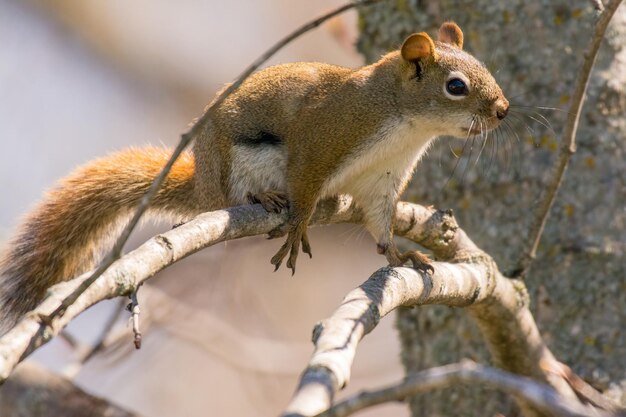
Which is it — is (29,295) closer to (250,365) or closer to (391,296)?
(391,296)

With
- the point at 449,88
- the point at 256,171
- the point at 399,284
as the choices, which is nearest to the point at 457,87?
the point at 449,88

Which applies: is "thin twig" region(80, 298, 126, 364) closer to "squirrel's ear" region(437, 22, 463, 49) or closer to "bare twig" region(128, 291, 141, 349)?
"squirrel's ear" region(437, 22, 463, 49)

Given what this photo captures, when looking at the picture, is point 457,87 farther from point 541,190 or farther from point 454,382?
point 454,382

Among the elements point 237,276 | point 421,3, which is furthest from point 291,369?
point 421,3

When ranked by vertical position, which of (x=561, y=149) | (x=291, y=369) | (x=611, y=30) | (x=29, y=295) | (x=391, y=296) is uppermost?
(x=611, y=30)

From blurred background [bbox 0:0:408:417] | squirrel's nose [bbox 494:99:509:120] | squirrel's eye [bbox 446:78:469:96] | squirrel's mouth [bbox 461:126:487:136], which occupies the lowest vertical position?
blurred background [bbox 0:0:408:417]

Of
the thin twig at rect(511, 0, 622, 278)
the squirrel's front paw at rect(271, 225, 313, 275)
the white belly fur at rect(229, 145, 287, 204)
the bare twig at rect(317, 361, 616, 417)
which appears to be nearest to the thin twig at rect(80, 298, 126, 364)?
the white belly fur at rect(229, 145, 287, 204)

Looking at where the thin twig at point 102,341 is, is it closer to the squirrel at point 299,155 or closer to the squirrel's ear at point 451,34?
the squirrel at point 299,155
